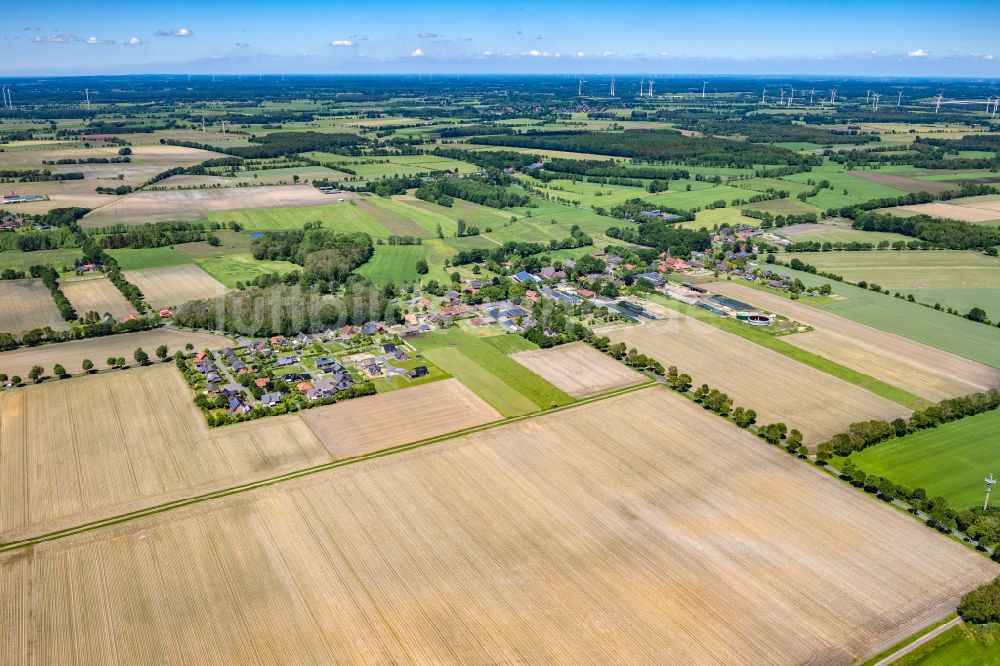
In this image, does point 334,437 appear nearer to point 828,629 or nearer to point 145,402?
point 145,402

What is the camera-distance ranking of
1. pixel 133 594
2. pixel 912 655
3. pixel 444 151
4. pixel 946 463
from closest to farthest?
pixel 912 655
pixel 133 594
pixel 946 463
pixel 444 151

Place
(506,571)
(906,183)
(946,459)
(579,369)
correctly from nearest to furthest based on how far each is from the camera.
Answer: (506,571) → (946,459) → (579,369) → (906,183)

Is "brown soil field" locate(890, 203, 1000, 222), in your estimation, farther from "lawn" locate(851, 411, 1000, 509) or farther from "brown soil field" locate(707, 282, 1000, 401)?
"lawn" locate(851, 411, 1000, 509)

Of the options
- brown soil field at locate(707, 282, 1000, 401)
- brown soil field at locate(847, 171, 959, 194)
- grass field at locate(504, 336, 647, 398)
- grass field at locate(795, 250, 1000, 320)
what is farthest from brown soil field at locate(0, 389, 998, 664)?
brown soil field at locate(847, 171, 959, 194)

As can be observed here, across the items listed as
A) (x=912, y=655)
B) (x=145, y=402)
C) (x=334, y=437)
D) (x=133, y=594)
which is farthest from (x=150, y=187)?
(x=912, y=655)

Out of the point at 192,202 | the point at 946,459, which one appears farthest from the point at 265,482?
the point at 192,202

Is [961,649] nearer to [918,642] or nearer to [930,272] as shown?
[918,642]
